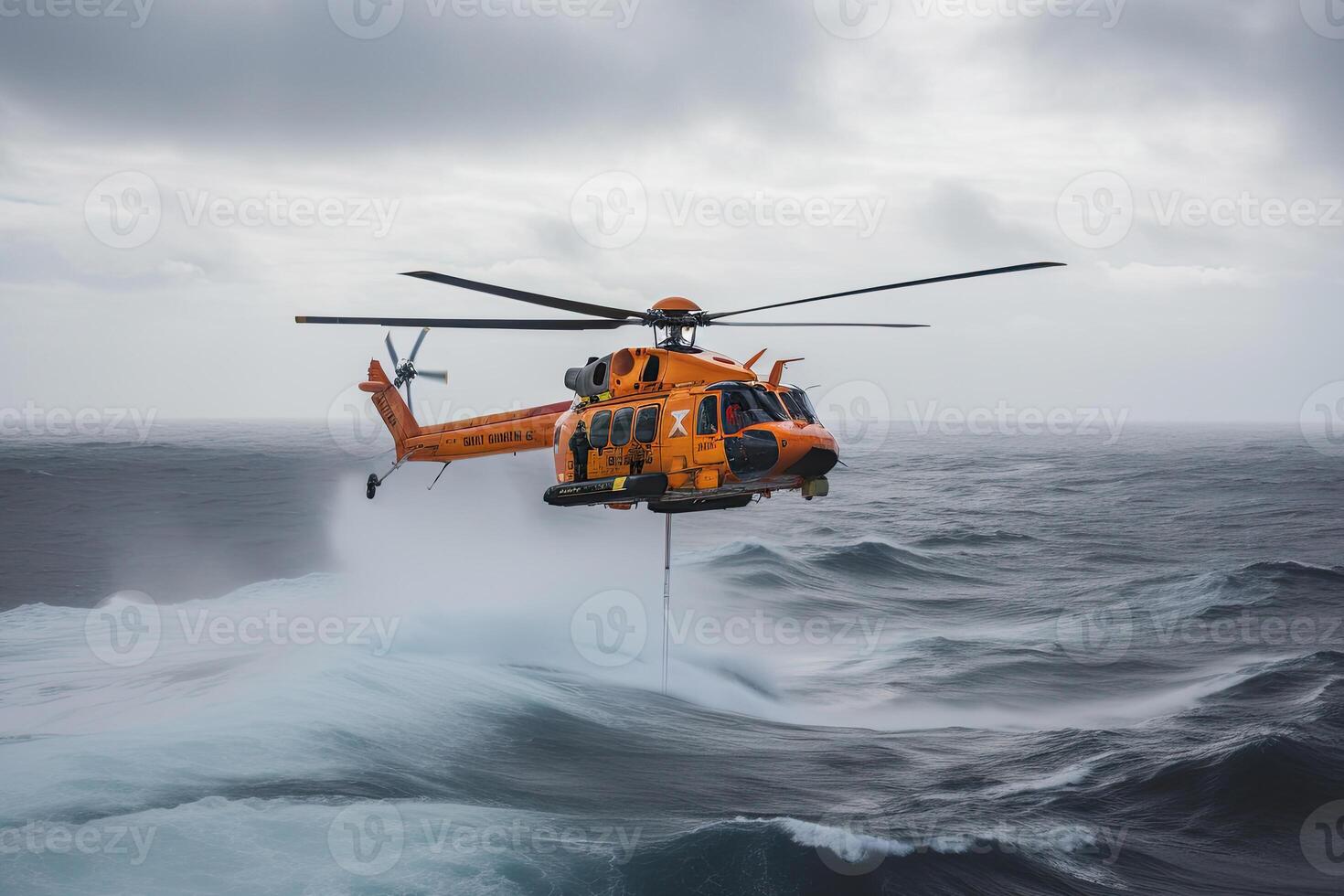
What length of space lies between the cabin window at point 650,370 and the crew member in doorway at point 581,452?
1.32 meters

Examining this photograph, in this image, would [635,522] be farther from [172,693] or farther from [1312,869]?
[1312,869]

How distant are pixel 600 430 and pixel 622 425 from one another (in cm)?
46

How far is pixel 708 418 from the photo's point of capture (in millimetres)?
14820

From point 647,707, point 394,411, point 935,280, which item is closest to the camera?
point 935,280

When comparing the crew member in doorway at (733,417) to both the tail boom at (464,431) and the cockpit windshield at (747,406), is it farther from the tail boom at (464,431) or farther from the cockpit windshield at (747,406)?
the tail boom at (464,431)

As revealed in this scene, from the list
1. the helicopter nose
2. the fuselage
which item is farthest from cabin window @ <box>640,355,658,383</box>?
the helicopter nose

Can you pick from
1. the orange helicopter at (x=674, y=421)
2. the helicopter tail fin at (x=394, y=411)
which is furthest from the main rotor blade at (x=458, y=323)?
the helicopter tail fin at (x=394, y=411)

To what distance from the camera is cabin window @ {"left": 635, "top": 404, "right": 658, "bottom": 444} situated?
15430 mm

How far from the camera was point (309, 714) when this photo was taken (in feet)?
64.3

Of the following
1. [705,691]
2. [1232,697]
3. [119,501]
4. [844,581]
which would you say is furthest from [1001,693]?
[119,501]

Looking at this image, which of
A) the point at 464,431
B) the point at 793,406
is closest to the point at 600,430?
the point at 793,406

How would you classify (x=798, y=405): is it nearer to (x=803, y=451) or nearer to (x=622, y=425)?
(x=803, y=451)

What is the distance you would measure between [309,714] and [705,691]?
949 centimetres

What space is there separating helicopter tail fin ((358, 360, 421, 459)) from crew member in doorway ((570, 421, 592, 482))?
574cm
